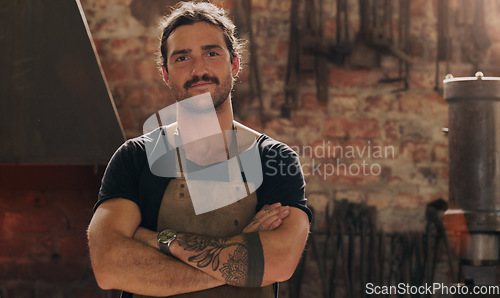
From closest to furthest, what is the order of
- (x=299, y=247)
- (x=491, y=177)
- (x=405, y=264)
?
1. (x=299, y=247)
2. (x=491, y=177)
3. (x=405, y=264)

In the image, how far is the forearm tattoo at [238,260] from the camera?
168 cm

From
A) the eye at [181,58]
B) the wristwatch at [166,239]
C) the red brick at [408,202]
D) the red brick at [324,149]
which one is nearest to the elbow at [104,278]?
the wristwatch at [166,239]

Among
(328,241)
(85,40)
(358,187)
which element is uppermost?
(85,40)

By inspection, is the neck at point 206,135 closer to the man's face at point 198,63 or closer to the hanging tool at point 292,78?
the man's face at point 198,63

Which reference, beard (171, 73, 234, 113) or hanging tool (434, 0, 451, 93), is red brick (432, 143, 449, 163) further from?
beard (171, 73, 234, 113)

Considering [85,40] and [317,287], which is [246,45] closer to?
[85,40]

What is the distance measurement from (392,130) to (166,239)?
1.97 meters

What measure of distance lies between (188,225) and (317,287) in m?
1.60

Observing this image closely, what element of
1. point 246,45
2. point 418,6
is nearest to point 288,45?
point 246,45

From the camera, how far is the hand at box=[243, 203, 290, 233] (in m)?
1.75

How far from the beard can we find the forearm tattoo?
17.9 inches

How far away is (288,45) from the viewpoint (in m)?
3.33

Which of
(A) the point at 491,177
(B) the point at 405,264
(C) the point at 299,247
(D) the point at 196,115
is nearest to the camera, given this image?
(C) the point at 299,247

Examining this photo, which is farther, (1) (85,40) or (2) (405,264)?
(2) (405,264)
